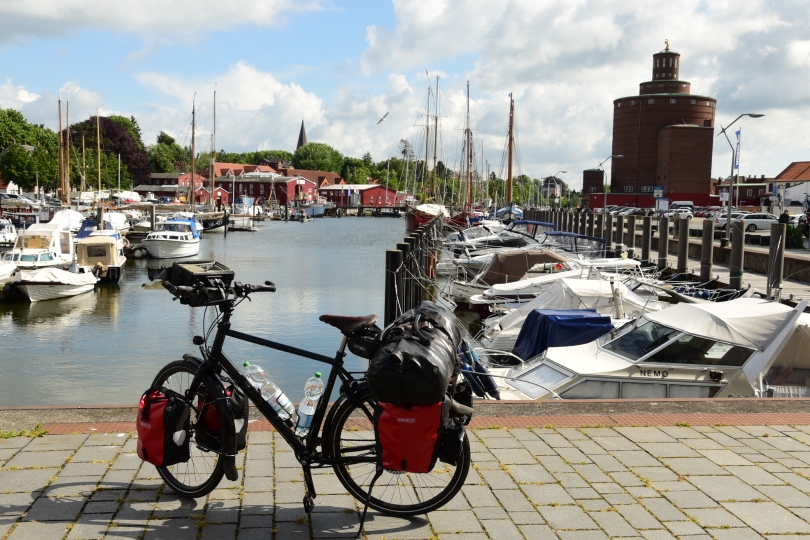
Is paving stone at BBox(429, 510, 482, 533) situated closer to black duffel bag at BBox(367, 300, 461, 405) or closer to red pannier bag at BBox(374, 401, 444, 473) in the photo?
red pannier bag at BBox(374, 401, 444, 473)

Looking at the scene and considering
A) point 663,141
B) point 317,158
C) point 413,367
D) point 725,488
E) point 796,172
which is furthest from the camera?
point 317,158

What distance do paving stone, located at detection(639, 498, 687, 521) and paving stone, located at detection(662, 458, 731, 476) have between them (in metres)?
0.58

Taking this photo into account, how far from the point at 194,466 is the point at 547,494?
218cm

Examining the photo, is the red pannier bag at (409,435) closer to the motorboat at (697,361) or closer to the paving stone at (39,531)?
the paving stone at (39,531)

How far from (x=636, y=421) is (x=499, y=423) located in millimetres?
1128

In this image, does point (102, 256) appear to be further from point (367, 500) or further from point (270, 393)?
point (367, 500)

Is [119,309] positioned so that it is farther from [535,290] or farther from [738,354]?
[738,354]

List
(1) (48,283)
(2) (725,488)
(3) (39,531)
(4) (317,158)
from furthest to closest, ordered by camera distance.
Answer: (4) (317,158) < (1) (48,283) < (2) (725,488) < (3) (39,531)

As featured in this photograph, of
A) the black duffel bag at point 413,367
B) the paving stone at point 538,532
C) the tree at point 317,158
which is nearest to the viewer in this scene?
the black duffel bag at point 413,367

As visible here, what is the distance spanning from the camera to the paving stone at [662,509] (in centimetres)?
469

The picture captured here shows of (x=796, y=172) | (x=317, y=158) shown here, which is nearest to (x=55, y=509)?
(x=796, y=172)

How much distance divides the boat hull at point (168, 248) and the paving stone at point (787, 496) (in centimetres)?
4573

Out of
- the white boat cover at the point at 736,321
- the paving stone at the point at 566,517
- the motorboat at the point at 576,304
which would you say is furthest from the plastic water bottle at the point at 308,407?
the motorboat at the point at 576,304

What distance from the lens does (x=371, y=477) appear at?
4.71 metres
